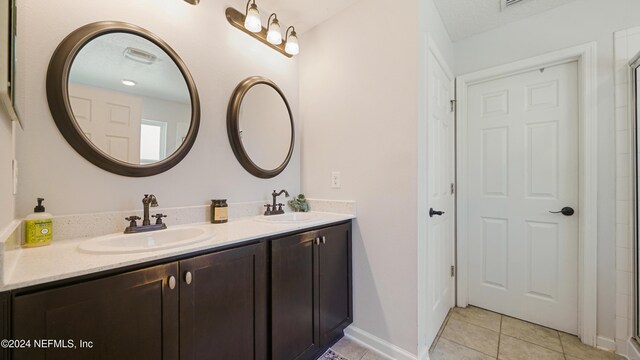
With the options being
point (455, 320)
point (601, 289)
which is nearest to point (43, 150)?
point (455, 320)

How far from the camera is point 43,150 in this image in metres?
1.04

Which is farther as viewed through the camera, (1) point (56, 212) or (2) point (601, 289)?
(2) point (601, 289)

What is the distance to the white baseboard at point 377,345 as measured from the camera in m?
1.57

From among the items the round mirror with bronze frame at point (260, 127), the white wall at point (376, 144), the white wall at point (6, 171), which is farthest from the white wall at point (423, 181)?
the white wall at point (6, 171)

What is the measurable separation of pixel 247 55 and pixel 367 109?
0.97 metres

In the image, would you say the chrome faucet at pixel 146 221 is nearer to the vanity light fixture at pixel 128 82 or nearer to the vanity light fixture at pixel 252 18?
the vanity light fixture at pixel 128 82

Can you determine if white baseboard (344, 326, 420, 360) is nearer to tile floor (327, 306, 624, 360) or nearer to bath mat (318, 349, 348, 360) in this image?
tile floor (327, 306, 624, 360)

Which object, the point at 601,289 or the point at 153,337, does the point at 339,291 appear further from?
the point at 601,289

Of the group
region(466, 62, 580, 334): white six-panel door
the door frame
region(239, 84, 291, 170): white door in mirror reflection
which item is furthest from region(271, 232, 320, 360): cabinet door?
the door frame

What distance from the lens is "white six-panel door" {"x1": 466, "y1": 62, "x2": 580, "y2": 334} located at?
188 centimetres

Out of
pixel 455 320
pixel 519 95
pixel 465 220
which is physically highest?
pixel 519 95

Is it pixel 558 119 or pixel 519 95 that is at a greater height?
pixel 519 95

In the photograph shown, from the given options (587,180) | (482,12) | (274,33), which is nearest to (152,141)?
(274,33)

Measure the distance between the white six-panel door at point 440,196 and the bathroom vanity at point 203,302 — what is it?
667mm
